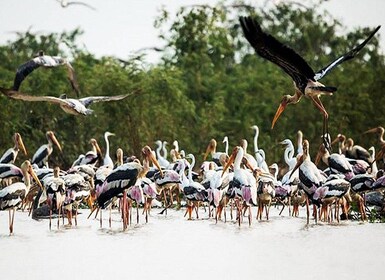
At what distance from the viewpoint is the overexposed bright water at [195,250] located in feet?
33.5

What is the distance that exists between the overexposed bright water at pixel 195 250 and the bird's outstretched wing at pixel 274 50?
188 centimetres

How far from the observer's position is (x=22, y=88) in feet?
76.7

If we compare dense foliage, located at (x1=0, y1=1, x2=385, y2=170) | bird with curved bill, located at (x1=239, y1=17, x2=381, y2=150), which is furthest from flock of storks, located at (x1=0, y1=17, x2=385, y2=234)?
dense foliage, located at (x1=0, y1=1, x2=385, y2=170)

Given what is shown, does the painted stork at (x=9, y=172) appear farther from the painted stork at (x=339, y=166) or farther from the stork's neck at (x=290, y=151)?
the painted stork at (x=339, y=166)

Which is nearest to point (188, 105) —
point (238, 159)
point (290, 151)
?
point (290, 151)

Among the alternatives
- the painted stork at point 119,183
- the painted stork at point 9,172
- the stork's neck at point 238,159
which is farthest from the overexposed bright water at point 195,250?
the painted stork at point 9,172

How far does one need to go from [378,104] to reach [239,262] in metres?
13.2

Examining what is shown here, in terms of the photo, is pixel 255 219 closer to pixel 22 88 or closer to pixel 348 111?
pixel 348 111

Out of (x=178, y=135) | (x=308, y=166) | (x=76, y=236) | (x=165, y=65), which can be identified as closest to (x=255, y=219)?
(x=308, y=166)

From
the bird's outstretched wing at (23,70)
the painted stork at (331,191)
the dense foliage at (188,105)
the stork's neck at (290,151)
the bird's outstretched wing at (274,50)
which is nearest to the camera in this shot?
the bird's outstretched wing at (274,50)

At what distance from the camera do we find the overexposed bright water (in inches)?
402

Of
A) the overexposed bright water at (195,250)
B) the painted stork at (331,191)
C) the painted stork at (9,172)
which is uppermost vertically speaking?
the painted stork at (9,172)

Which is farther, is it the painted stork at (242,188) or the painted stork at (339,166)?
the painted stork at (339,166)

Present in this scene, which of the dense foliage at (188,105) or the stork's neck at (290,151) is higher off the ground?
the dense foliage at (188,105)
